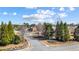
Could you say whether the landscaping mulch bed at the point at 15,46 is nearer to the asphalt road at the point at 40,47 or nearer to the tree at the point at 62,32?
the asphalt road at the point at 40,47

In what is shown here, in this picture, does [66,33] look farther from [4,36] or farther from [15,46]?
[4,36]

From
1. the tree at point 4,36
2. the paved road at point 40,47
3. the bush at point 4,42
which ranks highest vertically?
the tree at point 4,36

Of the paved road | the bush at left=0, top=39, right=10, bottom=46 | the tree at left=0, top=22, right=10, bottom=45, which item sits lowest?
the paved road

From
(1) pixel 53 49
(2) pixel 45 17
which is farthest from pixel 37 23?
(1) pixel 53 49

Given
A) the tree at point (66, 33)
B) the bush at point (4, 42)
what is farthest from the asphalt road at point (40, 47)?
the bush at point (4, 42)

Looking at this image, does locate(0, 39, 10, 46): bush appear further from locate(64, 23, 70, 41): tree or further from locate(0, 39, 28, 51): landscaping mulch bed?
locate(64, 23, 70, 41): tree

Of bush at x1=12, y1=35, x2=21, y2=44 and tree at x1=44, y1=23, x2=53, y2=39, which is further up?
tree at x1=44, y1=23, x2=53, y2=39

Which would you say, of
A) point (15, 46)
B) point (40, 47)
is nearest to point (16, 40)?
point (15, 46)

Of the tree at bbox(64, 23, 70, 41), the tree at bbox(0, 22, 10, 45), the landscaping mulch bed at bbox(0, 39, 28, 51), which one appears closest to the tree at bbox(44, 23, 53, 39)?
the tree at bbox(64, 23, 70, 41)

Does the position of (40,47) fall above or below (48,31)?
below

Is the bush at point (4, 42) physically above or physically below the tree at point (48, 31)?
below

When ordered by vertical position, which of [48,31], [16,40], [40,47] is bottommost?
[40,47]
